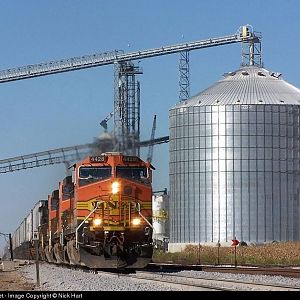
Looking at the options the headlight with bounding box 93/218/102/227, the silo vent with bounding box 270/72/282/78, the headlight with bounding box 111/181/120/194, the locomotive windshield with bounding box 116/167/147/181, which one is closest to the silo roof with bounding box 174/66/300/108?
the silo vent with bounding box 270/72/282/78

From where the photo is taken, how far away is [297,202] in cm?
9044

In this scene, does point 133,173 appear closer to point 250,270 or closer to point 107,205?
point 107,205

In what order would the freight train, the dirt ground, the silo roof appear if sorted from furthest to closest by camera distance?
the silo roof
the freight train
the dirt ground

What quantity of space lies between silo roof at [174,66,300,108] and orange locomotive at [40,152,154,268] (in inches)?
2312

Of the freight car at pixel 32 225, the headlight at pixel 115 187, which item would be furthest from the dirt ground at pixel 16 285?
the freight car at pixel 32 225

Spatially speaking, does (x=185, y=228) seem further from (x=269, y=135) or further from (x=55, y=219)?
(x=55, y=219)

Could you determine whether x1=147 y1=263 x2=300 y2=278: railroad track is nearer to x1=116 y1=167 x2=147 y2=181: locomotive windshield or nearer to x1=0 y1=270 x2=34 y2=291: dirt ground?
x1=116 y1=167 x2=147 y2=181: locomotive windshield

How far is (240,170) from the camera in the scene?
3514 inches

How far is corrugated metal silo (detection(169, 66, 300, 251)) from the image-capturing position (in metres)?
88.9

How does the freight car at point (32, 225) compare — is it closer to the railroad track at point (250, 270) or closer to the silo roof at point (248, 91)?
the railroad track at point (250, 270)

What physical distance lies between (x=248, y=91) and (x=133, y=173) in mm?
62335

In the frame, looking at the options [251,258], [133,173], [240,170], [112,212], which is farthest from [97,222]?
[240,170]
